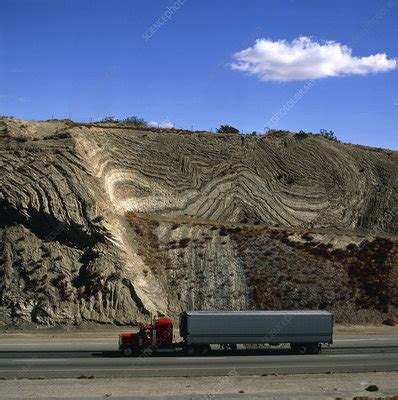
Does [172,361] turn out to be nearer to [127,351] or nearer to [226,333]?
[127,351]

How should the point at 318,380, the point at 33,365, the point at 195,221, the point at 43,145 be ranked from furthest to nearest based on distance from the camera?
the point at 195,221
the point at 43,145
the point at 33,365
the point at 318,380

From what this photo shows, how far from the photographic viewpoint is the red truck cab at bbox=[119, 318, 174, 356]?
2962 centimetres

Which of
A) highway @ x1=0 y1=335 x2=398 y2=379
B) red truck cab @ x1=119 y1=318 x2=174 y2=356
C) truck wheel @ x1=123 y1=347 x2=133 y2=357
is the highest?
red truck cab @ x1=119 y1=318 x2=174 y2=356

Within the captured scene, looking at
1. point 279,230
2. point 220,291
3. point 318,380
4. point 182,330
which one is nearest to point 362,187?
point 279,230

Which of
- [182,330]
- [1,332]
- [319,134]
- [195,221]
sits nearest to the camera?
[182,330]

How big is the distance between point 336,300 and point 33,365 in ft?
87.0

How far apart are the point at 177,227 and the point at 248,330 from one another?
70.3 ft

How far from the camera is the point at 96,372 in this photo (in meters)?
24.7

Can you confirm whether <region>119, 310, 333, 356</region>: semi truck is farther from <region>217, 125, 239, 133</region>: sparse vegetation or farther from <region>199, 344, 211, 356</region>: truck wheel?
<region>217, 125, 239, 133</region>: sparse vegetation

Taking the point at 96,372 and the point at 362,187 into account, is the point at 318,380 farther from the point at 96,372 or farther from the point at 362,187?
the point at 362,187

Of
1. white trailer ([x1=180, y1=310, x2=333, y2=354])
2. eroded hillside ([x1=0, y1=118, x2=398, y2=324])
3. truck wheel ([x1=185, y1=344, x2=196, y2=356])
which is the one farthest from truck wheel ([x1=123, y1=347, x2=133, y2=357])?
eroded hillside ([x1=0, y1=118, x2=398, y2=324])

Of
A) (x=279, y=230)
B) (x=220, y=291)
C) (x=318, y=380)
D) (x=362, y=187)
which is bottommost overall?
(x=318, y=380)

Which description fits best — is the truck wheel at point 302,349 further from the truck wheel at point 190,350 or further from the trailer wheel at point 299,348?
the truck wheel at point 190,350

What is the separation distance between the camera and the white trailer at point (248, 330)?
98.0 feet
